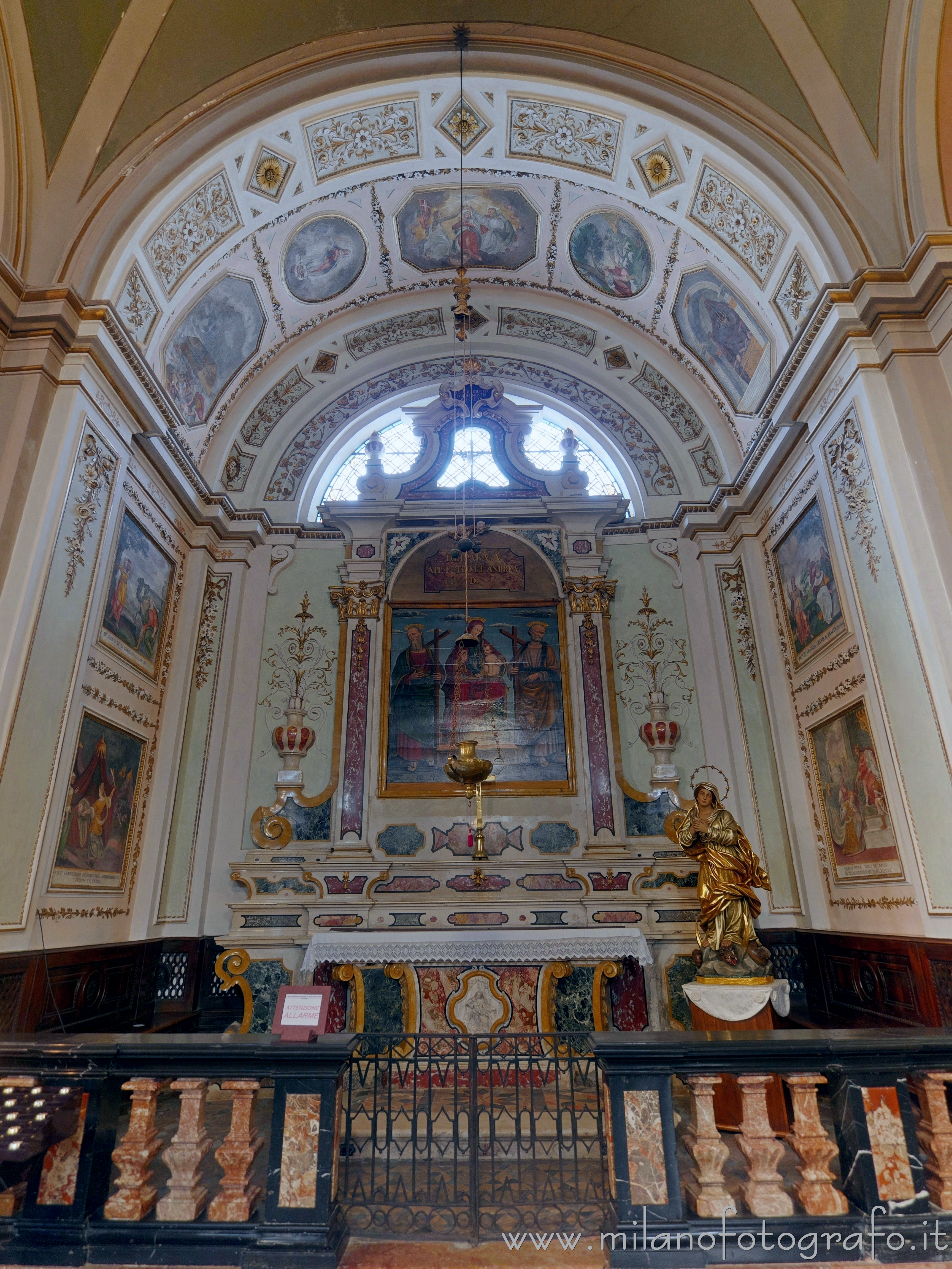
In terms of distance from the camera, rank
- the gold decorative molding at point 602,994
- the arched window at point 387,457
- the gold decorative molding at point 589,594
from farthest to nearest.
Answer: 1. the arched window at point 387,457
2. the gold decorative molding at point 589,594
3. the gold decorative molding at point 602,994

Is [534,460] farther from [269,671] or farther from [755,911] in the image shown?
[755,911]

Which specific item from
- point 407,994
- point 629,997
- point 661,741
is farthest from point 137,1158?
point 661,741

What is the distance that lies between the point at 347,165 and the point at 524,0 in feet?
7.78

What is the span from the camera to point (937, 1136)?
357 cm

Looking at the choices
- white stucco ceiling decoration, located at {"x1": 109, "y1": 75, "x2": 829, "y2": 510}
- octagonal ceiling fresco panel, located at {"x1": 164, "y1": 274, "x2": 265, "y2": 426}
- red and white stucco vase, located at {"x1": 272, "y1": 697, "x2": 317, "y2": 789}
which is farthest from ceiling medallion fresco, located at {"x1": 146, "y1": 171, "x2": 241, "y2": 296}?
red and white stucco vase, located at {"x1": 272, "y1": 697, "x2": 317, "y2": 789}

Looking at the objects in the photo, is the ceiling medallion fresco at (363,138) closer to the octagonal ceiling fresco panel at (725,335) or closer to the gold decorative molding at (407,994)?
the octagonal ceiling fresco panel at (725,335)

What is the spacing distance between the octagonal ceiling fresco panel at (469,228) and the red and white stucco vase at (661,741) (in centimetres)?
566

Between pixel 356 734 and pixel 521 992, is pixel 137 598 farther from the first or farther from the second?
pixel 521 992

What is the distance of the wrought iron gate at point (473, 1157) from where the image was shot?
146 inches

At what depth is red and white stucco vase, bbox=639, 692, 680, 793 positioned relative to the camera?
8664 mm

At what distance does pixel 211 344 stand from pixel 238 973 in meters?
6.94

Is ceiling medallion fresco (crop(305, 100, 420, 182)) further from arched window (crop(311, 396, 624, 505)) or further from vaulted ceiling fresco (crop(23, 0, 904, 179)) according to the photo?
arched window (crop(311, 396, 624, 505))

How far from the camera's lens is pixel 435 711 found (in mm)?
9039

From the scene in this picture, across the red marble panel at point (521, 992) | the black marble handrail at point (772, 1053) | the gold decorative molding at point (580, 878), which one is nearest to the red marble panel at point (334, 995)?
the red marble panel at point (521, 992)
